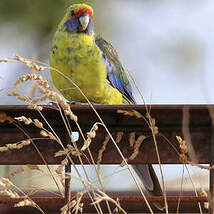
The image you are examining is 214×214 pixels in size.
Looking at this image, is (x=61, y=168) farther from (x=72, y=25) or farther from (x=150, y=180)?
(x=72, y=25)

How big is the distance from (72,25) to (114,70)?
0.42 meters

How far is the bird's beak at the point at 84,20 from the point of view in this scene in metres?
4.40

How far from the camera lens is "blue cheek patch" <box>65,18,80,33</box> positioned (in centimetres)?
438

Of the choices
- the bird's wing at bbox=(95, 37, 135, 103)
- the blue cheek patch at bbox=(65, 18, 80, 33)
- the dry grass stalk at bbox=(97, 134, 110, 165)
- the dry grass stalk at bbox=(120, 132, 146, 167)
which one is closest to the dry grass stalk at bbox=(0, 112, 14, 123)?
the dry grass stalk at bbox=(97, 134, 110, 165)

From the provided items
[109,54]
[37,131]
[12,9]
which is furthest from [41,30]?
[37,131]

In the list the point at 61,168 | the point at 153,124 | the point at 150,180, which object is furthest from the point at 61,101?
the point at 150,180

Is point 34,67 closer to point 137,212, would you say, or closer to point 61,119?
point 61,119

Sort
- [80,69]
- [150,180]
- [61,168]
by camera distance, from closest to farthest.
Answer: [61,168], [150,180], [80,69]

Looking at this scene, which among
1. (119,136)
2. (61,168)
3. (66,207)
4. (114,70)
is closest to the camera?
(66,207)

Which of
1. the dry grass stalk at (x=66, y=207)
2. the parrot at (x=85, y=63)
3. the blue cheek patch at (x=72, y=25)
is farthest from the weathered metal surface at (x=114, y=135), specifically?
the blue cheek patch at (x=72, y=25)

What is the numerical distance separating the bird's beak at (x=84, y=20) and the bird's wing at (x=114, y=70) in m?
0.12

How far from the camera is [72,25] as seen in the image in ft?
14.6

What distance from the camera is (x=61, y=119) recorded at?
8.25ft

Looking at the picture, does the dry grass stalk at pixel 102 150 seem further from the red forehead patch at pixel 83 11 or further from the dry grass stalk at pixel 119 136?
the red forehead patch at pixel 83 11
